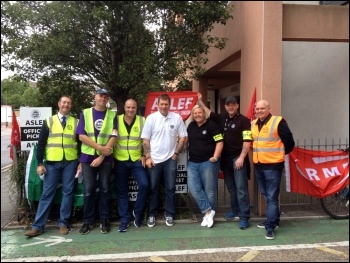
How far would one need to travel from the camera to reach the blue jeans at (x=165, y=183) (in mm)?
5172

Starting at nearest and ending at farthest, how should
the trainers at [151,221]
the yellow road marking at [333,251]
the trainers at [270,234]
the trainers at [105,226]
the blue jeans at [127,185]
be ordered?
1. the yellow road marking at [333,251]
2. the trainers at [270,234]
3. the trainers at [105,226]
4. the blue jeans at [127,185]
5. the trainers at [151,221]

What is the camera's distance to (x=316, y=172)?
5645 millimetres

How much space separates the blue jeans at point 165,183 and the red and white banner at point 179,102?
1362mm

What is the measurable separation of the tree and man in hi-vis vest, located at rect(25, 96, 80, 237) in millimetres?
2162

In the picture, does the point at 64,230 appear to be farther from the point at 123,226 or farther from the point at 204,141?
the point at 204,141

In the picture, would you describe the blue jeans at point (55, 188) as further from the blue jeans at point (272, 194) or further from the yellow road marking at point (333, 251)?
the yellow road marking at point (333, 251)

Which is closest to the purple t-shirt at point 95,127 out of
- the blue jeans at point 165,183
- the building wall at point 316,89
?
the blue jeans at point 165,183

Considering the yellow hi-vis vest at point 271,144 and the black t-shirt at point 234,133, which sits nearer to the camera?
the yellow hi-vis vest at point 271,144

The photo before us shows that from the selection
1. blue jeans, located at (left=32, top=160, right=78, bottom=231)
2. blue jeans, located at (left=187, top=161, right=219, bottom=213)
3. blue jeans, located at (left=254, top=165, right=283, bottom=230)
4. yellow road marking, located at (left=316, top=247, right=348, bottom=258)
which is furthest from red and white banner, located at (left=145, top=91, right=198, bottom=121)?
yellow road marking, located at (left=316, top=247, right=348, bottom=258)

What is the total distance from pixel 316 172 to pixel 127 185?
2.97 metres

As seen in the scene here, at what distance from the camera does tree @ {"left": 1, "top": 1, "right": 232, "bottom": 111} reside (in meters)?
6.42

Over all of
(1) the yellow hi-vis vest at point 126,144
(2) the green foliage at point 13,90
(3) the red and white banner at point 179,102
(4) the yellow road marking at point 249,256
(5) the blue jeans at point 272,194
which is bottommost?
(4) the yellow road marking at point 249,256

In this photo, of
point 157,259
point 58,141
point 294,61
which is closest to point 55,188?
point 58,141

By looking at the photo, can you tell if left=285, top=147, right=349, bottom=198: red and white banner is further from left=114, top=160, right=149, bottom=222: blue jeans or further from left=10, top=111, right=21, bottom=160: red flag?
left=10, top=111, right=21, bottom=160: red flag
